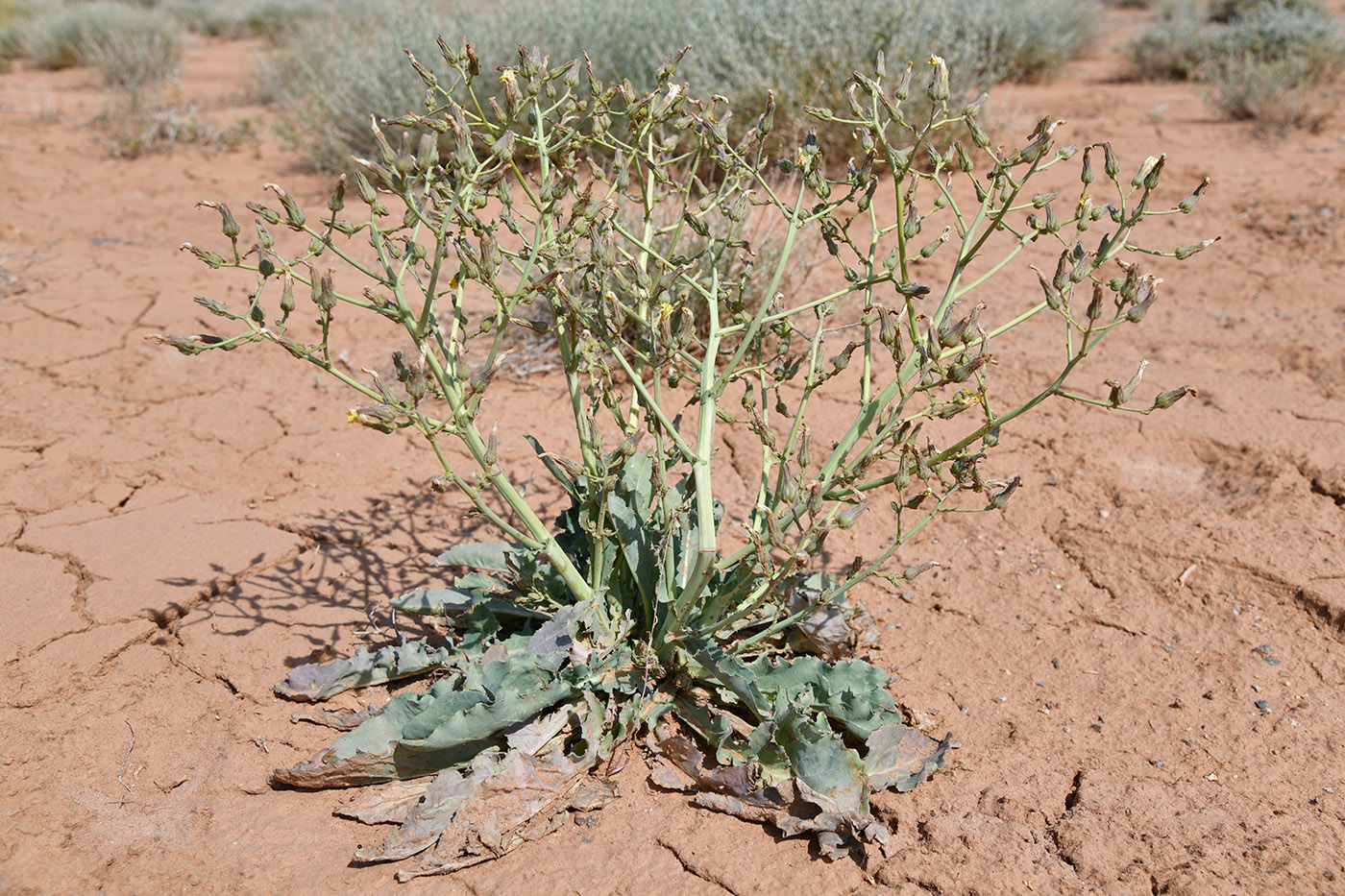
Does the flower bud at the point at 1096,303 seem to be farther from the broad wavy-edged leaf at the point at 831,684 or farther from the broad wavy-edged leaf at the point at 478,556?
the broad wavy-edged leaf at the point at 478,556

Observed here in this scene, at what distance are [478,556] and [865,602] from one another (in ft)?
3.41

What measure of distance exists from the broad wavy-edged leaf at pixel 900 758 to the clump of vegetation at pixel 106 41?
894cm

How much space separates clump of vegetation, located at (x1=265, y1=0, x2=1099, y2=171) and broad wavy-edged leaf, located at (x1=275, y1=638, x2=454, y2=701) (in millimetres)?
4145

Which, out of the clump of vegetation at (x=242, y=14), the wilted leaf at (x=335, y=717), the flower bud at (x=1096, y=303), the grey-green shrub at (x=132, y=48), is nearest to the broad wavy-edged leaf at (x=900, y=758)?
the flower bud at (x=1096, y=303)

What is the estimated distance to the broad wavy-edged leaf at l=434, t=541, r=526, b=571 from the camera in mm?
2283

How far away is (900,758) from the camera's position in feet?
6.33

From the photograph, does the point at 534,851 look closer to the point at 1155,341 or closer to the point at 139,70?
the point at 1155,341

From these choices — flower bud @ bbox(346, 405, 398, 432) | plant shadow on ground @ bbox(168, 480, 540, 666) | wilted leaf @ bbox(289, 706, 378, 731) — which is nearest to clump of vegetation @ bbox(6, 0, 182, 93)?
plant shadow on ground @ bbox(168, 480, 540, 666)

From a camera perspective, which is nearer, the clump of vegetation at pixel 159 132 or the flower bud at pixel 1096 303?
the flower bud at pixel 1096 303

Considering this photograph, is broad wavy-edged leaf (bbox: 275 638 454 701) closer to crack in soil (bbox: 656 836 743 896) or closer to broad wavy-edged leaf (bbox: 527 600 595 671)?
broad wavy-edged leaf (bbox: 527 600 595 671)

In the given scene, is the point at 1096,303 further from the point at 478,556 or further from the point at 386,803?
the point at 386,803

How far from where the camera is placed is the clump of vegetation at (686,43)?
5828 mm

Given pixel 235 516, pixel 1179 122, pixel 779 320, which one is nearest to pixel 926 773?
pixel 779 320

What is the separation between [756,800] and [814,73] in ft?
15.8
